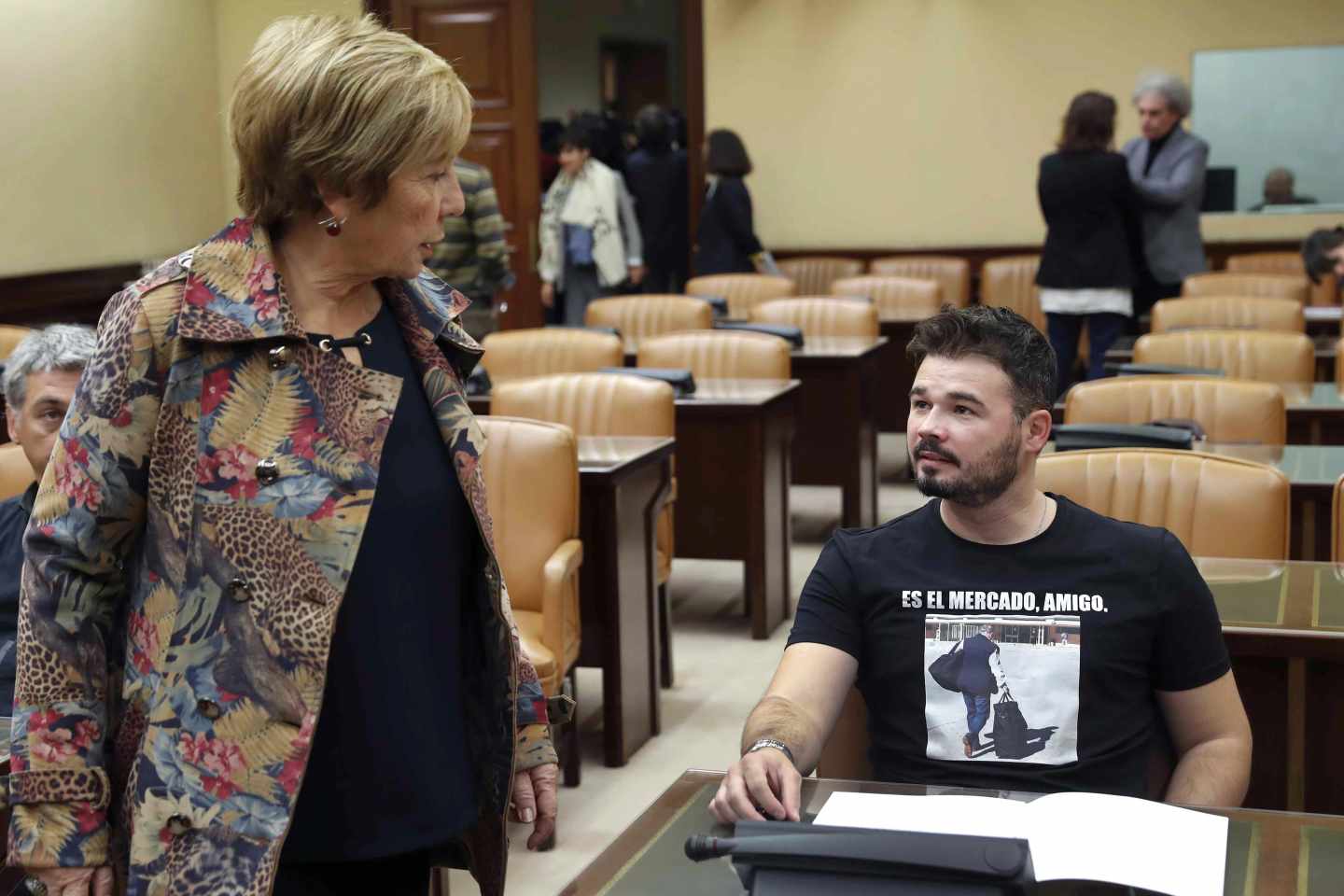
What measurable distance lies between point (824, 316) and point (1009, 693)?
4.59 metres

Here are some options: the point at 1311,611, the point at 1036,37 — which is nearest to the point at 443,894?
the point at 1311,611

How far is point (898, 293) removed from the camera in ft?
24.7

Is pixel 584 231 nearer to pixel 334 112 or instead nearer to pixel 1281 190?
pixel 1281 190

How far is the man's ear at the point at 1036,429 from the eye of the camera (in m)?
2.00

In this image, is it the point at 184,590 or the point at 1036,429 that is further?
the point at 1036,429

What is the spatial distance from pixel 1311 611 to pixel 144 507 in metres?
1.67

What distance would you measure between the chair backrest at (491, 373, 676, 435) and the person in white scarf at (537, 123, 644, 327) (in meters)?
3.94

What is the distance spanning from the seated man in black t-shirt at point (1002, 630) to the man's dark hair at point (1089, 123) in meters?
4.27

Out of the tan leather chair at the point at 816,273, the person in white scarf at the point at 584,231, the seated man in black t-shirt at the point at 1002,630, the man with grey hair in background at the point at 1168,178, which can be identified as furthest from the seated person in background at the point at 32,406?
the tan leather chair at the point at 816,273

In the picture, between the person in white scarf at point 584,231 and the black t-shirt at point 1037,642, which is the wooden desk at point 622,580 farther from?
the person in white scarf at point 584,231

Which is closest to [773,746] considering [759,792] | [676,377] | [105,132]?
[759,792]

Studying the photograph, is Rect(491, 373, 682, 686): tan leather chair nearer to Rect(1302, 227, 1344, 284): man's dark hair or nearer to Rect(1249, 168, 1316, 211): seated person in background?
Rect(1302, 227, 1344, 284): man's dark hair

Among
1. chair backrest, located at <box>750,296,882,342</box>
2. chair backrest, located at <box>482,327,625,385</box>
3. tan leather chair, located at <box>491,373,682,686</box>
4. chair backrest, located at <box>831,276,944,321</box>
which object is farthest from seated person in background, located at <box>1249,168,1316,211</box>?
tan leather chair, located at <box>491,373,682,686</box>

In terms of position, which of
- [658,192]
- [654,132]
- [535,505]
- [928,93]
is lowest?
[535,505]
